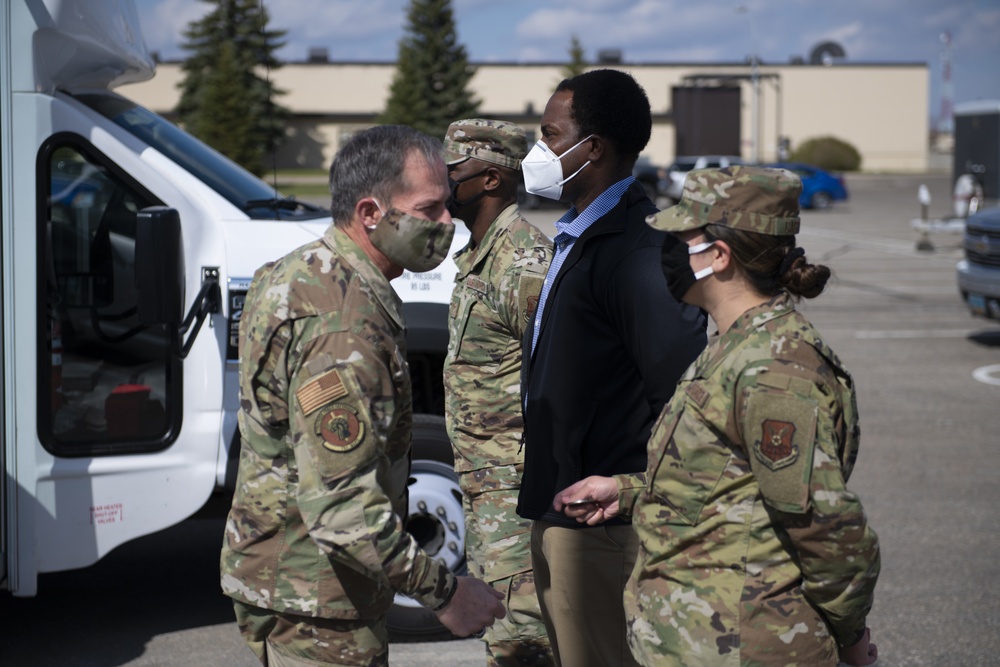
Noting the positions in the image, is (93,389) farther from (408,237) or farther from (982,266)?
(982,266)

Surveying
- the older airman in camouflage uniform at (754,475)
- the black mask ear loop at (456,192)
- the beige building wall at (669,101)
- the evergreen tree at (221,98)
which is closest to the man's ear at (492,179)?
the black mask ear loop at (456,192)

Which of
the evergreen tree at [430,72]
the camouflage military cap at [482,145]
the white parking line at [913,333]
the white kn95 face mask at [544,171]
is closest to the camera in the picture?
the white kn95 face mask at [544,171]

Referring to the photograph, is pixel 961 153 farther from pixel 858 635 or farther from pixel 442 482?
pixel 858 635

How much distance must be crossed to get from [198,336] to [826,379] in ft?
9.32

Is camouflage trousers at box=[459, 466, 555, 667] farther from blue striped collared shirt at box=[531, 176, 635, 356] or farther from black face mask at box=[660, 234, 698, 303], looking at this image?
black face mask at box=[660, 234, 698, 303]

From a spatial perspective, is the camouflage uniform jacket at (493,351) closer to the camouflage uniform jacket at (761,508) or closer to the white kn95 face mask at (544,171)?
the white kn95 face mask at (544,171)

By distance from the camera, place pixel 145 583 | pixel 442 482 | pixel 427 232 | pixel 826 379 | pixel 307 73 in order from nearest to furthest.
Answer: pixel 826 379, pixel 427 232, pixel 442 482, pixel 145 583, pixel 307 73

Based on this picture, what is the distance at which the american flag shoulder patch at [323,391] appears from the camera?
2289 mm

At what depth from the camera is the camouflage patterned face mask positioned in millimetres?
2521

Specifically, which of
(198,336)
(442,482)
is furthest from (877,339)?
(198,336)

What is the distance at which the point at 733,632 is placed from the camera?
222 centimetres

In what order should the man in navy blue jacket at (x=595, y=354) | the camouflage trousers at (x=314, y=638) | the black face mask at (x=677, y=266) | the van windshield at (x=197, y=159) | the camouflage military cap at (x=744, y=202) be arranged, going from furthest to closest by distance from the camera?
the van windshield at (x=197, y=159), the man in navy blue jacket at (x=595, y=354), the camouflage trousers at (x=314, y=638), the black face mask at (x=677, y=266), the camouflage military cap at (x=744, y=202)

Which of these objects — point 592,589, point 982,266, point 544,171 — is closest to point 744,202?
point 544,171

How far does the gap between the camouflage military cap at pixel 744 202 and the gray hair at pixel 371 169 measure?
625 millimetres
